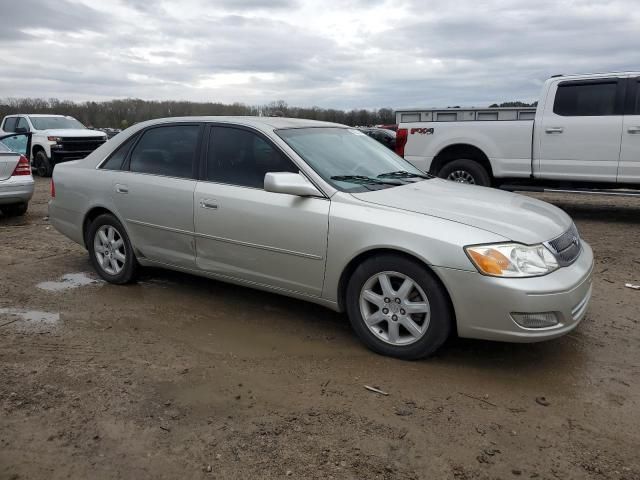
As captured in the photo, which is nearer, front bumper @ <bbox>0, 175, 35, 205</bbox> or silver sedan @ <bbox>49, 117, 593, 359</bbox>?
silver sedan @ <bbox>49, 117, 593, 359</bbox>

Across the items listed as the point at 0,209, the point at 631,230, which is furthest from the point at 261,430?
the point at 0,209

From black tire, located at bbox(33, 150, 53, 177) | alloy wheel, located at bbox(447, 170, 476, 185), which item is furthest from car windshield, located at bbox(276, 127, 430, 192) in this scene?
black tire, located at bbox(33, 150, 53, 177)

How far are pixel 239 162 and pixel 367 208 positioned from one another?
4.10 ft

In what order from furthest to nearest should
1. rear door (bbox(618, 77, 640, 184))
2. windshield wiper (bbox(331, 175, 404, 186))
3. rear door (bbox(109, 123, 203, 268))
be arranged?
rear door (bbox(618, 77, 640, 184)) → rear door (bbox(109, 123, 203, 268)) → windshield wiper (bbox(331, 175, 404, 186))

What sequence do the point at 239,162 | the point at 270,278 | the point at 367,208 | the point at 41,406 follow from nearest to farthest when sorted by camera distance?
the point at 41,406 < the point at 367,208 < the point at 270,278 < the point at 239,162

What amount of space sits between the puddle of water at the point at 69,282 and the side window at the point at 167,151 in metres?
1.23

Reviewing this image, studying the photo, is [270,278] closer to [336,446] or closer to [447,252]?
[447,252]

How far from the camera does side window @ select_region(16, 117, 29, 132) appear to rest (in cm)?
1630

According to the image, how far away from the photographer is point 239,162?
4.49 m

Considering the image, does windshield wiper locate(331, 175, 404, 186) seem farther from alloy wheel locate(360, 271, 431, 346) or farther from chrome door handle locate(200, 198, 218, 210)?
chrome door handle locate(200, 198, 218, 210)

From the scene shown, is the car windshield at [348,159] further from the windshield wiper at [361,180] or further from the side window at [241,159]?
the side window at [241,159]

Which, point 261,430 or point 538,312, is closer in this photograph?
point 261,430

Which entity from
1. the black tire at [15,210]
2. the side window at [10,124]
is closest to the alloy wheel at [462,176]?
the black tire at [15,210]

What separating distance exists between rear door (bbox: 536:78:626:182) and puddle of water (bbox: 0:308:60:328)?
7.06 meters
